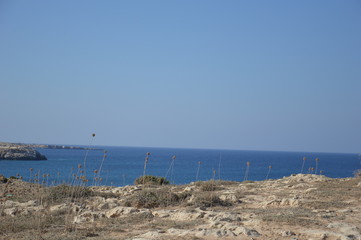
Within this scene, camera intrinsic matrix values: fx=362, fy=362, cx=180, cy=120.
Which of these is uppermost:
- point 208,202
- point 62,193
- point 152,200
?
point 208,202

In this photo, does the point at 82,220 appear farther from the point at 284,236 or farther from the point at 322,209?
the point at 322,209

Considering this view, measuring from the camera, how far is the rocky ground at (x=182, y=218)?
7.87 metres

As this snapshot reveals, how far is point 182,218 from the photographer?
32.1 ft

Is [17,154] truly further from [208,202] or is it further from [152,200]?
[208,202]

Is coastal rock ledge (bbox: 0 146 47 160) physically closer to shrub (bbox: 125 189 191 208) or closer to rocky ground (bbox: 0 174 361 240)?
rocky ground (bbox: 0 174 361 240)

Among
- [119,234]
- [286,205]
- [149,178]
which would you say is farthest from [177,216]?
[149,178]

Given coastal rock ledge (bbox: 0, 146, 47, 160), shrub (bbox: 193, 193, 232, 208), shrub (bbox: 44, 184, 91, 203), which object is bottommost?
coastal rock ledge (bbox: 0, 146, 47, 160)

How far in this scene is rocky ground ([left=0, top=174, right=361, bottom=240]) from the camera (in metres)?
7.87

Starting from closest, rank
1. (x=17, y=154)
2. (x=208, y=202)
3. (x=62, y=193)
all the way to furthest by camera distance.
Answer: (x=208, y=202) < (x=62, y=193) < (x=17, y=154)

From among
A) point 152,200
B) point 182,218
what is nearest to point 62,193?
point 152,200

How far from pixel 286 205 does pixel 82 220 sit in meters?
6.58

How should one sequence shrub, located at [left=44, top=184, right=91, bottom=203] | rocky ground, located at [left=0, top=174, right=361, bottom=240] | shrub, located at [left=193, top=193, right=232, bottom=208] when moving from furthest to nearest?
shrub, located at [left=44, top=184, right=91, bottom=203], shrub, located at [left=193, top=193, right=232, bottom=208], rocky ground, located at [left=0, top=174, right=361, bottom=240]

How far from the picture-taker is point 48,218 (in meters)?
9.59

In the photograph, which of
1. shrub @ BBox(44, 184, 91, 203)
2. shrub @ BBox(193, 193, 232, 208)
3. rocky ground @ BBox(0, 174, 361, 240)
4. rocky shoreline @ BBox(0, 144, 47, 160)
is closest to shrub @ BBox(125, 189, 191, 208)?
rocky ground @ BBox(0, 174, 361, 240)
